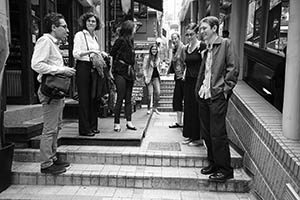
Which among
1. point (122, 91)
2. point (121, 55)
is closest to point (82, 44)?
point (121, 55)

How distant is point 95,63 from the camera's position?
3.96m

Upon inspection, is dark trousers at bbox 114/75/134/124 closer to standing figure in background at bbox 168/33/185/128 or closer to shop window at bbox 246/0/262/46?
standing figure in background at bbox 168/33/185/128

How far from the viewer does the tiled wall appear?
2.50 meters

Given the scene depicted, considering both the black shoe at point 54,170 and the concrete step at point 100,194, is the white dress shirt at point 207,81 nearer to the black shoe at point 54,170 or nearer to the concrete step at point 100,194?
the concrete step at point 100,194

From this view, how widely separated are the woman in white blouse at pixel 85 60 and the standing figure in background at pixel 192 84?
1.33 meters

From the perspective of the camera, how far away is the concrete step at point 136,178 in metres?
3.33

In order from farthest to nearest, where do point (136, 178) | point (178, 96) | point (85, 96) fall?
point (178, 96) → point (85, 96) → point (136, 178)

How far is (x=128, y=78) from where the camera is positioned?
4.48 m

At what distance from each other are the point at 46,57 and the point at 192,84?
2.04 m

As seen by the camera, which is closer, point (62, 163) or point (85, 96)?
point (62, 163)

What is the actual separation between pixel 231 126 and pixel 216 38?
6.03 ft

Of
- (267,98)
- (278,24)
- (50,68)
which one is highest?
(278,24)

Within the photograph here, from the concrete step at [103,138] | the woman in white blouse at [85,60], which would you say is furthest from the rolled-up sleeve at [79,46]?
the concrete step at [103,138]

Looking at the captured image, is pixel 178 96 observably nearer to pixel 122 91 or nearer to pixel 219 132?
pixel 122 91
